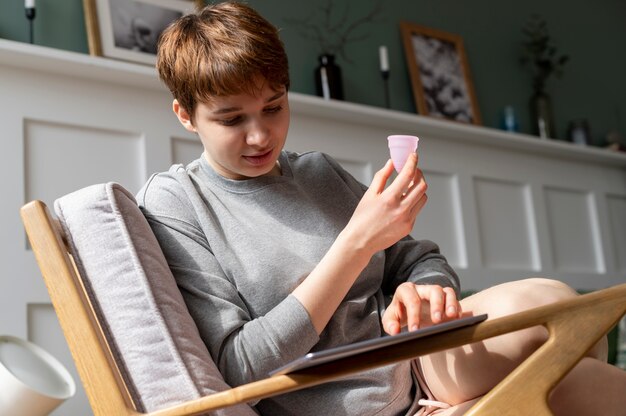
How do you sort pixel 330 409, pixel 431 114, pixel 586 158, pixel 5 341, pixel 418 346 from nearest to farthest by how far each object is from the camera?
pixel 418 346
pixel 330 409
pixel 5 341
pixel 431 114
pixel 586 158

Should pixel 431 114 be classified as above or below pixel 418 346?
above

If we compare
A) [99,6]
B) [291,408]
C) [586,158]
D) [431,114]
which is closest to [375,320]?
[291,408]

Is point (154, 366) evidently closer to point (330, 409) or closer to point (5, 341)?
point (330, 409)

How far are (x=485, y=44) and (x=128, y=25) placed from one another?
6.22 ft

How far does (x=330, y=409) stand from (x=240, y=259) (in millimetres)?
257

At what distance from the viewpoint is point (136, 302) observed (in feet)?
3.52

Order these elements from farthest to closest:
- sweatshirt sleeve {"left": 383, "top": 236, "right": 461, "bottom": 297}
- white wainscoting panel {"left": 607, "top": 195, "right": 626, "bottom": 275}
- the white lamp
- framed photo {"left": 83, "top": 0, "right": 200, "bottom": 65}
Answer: white wainscoting panel {"left": 607, "top": 195, "right": 626, "bottom": 275}, framed photo {"left": 83, "top": 0, "right": 200, "bottom": 65}, the white lamp, sweatshirt sleeve {"left": 383, "top": 236, "right": 461, "bottom": 297}

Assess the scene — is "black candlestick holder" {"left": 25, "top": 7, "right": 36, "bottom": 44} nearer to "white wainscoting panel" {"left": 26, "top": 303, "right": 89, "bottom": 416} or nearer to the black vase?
"white wainscoting panel" {"left": 26, "top": 303, "right": 89, "bottom": 416}

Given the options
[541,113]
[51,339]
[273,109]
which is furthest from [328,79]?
[273,109]

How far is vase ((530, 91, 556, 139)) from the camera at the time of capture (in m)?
3.99

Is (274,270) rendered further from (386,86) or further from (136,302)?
(386,86)

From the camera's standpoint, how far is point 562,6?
14.2 feet

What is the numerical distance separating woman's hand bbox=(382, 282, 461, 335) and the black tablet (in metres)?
0.15

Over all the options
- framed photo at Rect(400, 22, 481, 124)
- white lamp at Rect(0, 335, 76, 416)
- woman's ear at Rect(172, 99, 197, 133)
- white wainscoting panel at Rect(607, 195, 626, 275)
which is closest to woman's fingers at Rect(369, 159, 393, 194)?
woman's ear at Rect(172, 99, 197, 133)
